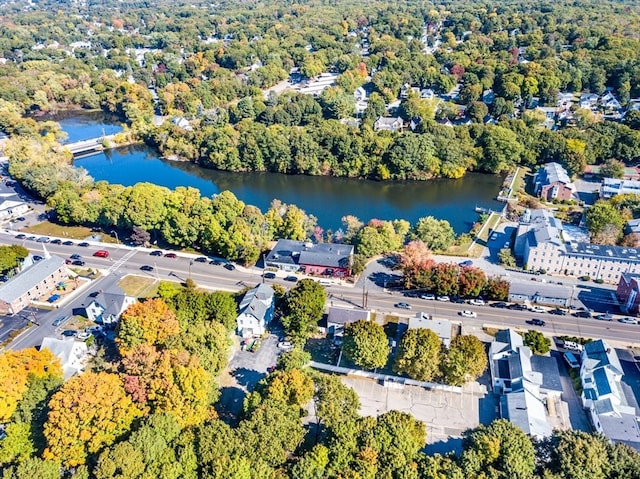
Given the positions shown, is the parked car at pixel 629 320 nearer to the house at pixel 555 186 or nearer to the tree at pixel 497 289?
the tree at pixel 497 289

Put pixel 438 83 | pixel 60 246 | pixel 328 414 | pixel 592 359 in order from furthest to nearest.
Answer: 1. pixel 438 83
2. pixel 60 246
3. pixel 592 359
4. pixel 328 414

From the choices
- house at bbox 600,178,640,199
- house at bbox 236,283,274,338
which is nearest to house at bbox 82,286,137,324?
house at bbox 236,283,274,338

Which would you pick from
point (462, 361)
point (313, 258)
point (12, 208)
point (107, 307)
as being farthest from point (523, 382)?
point (12, 208)

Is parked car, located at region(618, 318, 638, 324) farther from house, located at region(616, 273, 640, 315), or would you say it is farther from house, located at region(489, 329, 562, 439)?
house, located at region(489, 329, 562, 439)

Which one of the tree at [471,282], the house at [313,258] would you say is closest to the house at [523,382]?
the tree at [471,282]

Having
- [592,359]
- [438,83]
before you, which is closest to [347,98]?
[438,83]

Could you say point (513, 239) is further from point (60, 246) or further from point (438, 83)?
point (438, 83)

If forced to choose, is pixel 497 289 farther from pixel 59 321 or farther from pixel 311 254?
pixel 59 321
